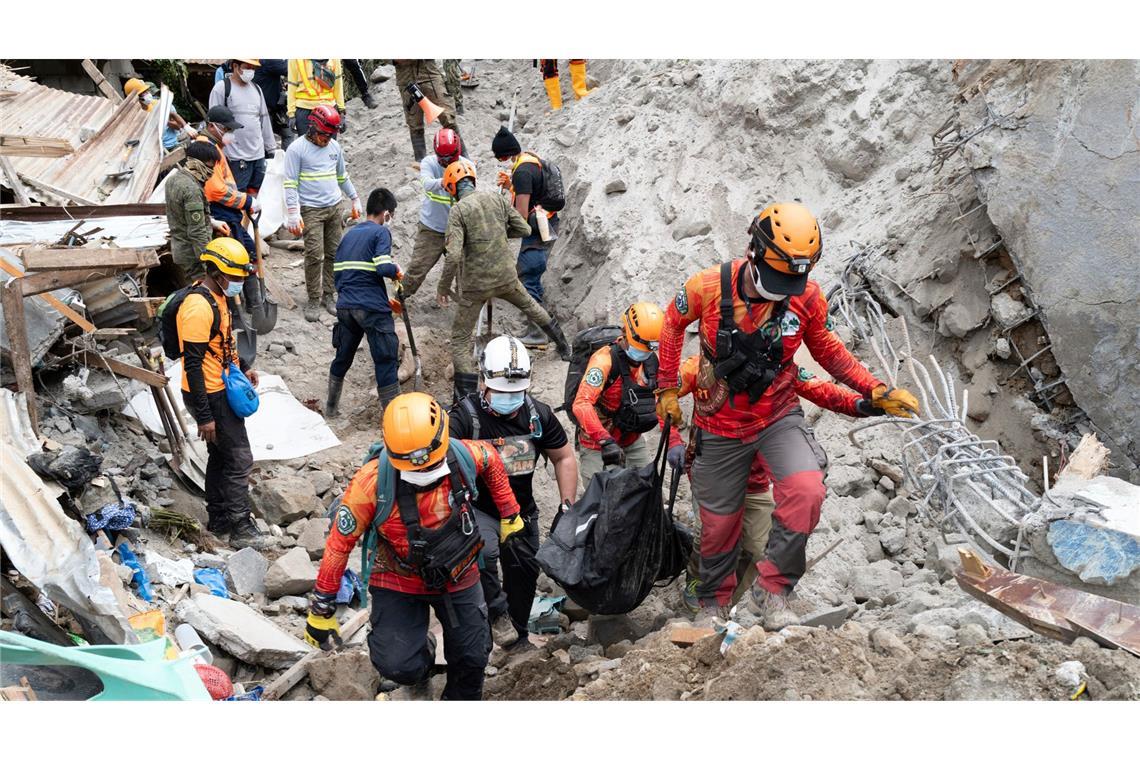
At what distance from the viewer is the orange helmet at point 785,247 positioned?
4.93m

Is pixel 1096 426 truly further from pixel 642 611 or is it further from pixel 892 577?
pixel 642 611

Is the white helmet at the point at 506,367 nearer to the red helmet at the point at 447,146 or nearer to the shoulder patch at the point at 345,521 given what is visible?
the shoulder patch at the point at 345,521

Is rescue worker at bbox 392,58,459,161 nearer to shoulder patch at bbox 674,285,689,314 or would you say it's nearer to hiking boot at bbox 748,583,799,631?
shoulder patch at bbox 674,285,689,314

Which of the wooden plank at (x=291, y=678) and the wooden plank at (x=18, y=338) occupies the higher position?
the wooden plank at (x=18, y=338)

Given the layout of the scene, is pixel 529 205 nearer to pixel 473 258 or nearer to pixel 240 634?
pixel 473 258

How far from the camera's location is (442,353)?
33.7 feet

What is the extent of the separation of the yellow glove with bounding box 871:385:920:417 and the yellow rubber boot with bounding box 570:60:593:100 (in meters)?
8.28

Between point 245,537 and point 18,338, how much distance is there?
1996mm

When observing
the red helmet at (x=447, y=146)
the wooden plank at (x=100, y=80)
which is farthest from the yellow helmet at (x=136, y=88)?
the red helmet at (x=447, y=146)

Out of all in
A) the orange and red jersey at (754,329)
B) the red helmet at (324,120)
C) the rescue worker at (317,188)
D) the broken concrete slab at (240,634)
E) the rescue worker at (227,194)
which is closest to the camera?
the orange and red jersey at (754,329)

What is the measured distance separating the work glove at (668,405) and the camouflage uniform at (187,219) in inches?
185

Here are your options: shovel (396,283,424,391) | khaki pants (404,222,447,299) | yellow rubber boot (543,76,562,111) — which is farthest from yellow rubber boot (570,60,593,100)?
shovel (396,283,424,391)

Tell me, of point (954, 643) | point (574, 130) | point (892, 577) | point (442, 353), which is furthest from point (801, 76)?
point (954, 643)

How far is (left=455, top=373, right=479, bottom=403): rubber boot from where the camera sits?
903cm
